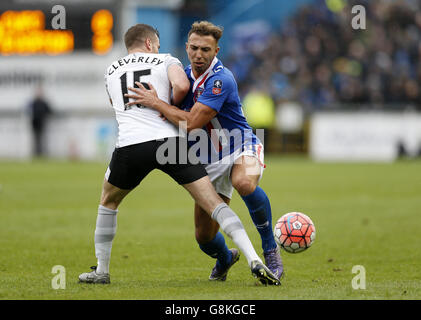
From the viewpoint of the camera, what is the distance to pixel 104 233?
→ 6.16 m

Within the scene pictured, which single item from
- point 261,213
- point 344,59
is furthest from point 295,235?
point 344,59

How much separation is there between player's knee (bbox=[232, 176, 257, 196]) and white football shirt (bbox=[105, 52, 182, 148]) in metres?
0.66

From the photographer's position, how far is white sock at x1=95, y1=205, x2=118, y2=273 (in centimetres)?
610

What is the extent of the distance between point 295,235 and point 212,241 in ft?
2.39

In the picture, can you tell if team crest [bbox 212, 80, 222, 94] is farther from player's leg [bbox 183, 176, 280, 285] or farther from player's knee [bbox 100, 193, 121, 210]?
player's knee [bbox 100, 193, 121, 210]

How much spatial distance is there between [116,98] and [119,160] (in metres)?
0.54

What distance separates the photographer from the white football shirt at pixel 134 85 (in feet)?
19.5

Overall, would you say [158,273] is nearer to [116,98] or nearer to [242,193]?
[242,193]

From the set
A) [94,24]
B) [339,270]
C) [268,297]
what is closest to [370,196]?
[339,270]

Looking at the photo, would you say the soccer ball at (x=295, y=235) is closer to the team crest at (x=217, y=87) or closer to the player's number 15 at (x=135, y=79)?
the team crest at (x=217, y=87)

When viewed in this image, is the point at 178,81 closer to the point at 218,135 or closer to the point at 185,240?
the point at 218,135

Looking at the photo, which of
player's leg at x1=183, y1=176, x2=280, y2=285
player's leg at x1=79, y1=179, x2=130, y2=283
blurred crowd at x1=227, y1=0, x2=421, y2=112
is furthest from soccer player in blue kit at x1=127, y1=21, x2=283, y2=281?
blurred crowd at x1=227, y1=0, x2=421, y2=112

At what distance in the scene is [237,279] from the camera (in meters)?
6.54

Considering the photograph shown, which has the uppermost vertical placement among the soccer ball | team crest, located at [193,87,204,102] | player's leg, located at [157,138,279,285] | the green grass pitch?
team crest, located at [193,87,204,102]
